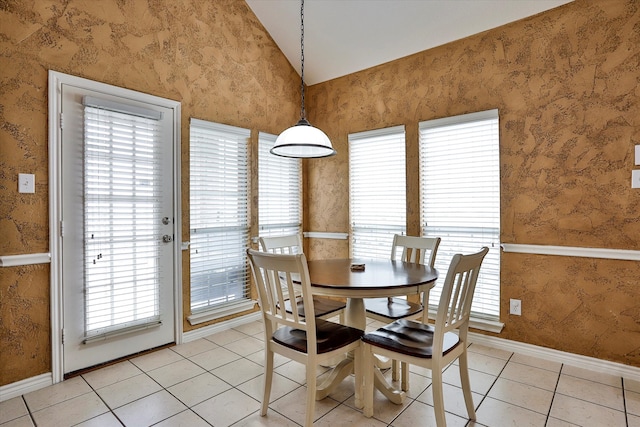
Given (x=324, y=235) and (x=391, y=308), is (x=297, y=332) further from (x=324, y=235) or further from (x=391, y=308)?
(x=324, y=235)

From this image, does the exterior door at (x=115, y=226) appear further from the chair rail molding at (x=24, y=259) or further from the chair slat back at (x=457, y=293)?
the chair slat back at (x=457, y=293)

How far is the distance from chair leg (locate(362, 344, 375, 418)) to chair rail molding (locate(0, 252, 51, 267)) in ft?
7.37

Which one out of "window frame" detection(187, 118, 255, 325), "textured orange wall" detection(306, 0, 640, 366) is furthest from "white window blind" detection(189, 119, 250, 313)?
"textured orange wall" detection(306, 0, 640, 366)

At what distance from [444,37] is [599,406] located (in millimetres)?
3095

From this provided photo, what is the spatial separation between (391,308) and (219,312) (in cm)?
177

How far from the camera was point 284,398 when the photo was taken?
2.31m

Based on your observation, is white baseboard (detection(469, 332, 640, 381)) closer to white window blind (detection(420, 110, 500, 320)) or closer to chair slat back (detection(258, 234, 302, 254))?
white window blind (detection(420, 110, 500, 320))

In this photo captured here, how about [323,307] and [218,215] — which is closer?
[323,307]

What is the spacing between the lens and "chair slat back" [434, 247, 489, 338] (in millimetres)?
1785

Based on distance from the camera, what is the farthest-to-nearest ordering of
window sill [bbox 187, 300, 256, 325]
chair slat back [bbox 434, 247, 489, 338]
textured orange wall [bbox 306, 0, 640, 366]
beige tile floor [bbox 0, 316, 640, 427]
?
1. window sill [bbox 187, 300, 256, 325]
2. textured orange wall [bbox 306, 0, 640, 366]
3. beige tile floor [bbox 0, 316, 640, 427]
4. chair slat back [bbox 434, 247, 489, 338]

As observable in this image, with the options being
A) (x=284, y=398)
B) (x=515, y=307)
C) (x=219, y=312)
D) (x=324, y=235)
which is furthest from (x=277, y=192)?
(x=515, y=307)

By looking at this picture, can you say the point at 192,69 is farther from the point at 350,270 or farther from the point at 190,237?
the point at 350,270

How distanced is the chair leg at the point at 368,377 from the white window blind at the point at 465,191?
5.36 ft

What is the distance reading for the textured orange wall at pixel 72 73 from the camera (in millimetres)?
2334
